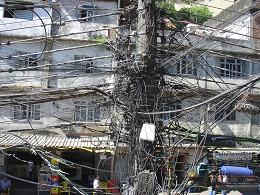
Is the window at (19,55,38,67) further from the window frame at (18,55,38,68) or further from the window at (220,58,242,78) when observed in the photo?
the window at (220,58,242,78)

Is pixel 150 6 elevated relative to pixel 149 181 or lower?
elevated

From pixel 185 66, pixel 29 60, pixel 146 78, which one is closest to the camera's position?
pixel 146 78

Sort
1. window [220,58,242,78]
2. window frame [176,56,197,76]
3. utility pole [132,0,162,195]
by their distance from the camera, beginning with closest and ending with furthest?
utility pole [132,0,162,195]
window frame [176,56,197,76]
window [220,58,242,78]

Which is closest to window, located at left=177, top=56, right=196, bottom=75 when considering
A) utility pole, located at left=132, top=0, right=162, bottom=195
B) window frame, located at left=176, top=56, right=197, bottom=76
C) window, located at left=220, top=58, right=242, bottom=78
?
window frame, located at left=176, top=56, right=197, bottom=76

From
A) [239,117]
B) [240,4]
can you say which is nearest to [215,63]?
[239,117]

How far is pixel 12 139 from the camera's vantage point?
830 inches

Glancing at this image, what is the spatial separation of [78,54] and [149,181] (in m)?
17.3

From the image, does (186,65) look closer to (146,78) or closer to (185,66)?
(185,66)

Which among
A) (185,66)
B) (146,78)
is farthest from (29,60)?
(185,66)

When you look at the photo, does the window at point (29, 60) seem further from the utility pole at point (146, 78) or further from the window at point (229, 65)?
the window at point (229, 65)

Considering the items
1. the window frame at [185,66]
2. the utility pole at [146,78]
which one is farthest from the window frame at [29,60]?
the window frame at [185,66]

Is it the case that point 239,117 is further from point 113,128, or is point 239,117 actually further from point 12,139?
Answer: point 113,128

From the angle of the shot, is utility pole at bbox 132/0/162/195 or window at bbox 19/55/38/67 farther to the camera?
window at bbox 19/55/38/67

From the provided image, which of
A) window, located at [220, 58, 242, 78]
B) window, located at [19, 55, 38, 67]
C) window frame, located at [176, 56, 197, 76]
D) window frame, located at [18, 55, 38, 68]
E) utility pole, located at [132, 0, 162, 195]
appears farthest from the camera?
window, located at [220, 58, 242, 78]
